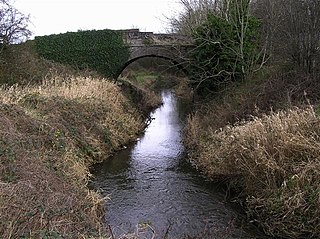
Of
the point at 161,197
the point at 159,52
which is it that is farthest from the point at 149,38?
the point at 161,197

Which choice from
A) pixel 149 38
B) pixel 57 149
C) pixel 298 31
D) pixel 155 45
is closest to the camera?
pixel 57 149

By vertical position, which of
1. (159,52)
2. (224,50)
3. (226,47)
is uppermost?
(226,47)

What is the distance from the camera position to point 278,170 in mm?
9625

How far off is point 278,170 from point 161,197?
3250mm

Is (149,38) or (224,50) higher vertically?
(149,38)

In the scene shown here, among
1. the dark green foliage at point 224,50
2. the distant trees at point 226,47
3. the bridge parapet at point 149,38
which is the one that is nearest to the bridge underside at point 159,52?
the bridge parapet at point 149,38

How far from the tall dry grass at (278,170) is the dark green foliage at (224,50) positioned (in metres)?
8.52

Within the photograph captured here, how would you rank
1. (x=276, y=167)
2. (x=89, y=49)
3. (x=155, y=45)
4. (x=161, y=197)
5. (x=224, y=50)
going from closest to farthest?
1. (x=276, y=167)
2. (x=161, y=197)
3. (x=224, y=50)
4. (x=155, y=45)
5. (x=89, y=49)

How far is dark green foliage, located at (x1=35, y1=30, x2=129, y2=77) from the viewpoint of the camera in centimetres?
2708

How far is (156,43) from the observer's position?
1040 inches

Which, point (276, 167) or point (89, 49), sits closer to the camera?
point (276, 167)

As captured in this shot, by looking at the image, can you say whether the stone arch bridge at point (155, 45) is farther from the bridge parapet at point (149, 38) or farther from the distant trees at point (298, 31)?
the distant trees at point (298, 31)

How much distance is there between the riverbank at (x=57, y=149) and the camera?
625 centimetres

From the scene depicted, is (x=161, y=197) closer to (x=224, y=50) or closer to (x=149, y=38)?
(x=224, y=50)
